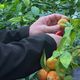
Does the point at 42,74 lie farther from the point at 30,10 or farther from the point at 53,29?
the point at 30,10

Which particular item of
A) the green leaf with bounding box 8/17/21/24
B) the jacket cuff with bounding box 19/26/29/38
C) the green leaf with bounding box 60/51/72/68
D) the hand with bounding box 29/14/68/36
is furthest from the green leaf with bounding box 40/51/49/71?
the green leaf with bounding box 8/17/21/24

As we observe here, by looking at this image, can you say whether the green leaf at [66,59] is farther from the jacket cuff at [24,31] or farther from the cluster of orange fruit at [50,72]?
the jacket cuff at [24,31]

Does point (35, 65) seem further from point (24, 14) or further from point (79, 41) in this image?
point (24, 14)

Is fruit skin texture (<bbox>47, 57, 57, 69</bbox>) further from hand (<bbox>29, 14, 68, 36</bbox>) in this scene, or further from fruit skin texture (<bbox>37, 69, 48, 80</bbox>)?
hand (<bbox>29, 14, 68, 36</bbox>)

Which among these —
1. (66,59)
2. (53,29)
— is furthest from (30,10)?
(66,59)

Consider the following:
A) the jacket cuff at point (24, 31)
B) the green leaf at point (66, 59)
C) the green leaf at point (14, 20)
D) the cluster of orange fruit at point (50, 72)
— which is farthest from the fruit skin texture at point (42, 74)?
the green leaf at point (14, 20)

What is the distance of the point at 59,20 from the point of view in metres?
1.65

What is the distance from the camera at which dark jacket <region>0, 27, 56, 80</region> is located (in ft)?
4.63

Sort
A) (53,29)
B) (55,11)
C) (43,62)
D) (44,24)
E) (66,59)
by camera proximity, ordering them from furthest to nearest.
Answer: (55,11), (44,24), (53,29), (43,62), (66,59)

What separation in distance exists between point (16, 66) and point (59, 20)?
13.8 inches

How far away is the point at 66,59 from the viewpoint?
1.31 metres

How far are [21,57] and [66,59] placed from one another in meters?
0.20

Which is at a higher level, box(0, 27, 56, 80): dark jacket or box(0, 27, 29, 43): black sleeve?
box(0, 27, 56, 80): dark jacket

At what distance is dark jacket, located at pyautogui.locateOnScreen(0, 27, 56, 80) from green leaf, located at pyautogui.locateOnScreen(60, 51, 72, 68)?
0.13 meters
